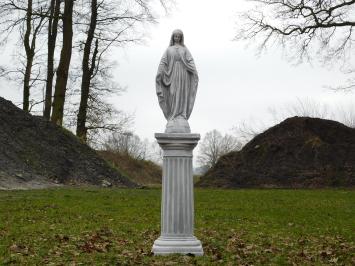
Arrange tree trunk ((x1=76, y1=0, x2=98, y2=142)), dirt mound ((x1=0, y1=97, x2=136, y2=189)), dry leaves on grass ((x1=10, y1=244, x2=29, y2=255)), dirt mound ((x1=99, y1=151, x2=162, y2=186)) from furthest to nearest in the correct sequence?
dirt mound ((x1=99, y1=151, x2=162, y2=186)), tree trunk ((x1=76, y1=0, x2=98, y2=142)), dirt mound ((x1=0, y1=97, x2=136, y2=189)), dry leaves on grass ((x1=10, y1=244, x2=29, y2=255))

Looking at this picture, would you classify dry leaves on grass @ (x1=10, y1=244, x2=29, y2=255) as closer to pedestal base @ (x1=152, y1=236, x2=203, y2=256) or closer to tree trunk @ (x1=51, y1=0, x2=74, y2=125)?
pedestal base @ (x1=152, y1=236, x2=203, y2=256)

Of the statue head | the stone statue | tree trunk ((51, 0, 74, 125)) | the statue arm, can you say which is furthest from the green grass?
tree trunk ((51, 0, 74, 125))

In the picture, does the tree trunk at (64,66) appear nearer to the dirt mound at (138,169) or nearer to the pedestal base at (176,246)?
the dirt mound at (138,169)

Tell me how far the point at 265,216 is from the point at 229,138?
77.2 m

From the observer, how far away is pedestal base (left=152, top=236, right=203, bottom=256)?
856 centimetres

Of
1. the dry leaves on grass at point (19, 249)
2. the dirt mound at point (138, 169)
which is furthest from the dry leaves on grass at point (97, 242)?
the dirt mound at point (138, 169)

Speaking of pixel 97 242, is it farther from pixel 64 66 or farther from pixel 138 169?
pixel 138 169

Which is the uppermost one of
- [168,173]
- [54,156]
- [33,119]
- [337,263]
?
[33,119]

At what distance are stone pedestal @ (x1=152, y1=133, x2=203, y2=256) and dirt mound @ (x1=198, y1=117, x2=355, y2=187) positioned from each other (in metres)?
21.5

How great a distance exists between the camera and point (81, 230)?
37.4ft

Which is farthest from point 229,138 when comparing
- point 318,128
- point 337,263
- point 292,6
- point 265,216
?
point 337,263

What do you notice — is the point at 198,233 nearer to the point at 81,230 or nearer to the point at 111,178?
the point at 81,230

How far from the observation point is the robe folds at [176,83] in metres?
8.94

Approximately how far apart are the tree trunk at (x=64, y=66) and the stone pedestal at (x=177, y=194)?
65.3 ft
